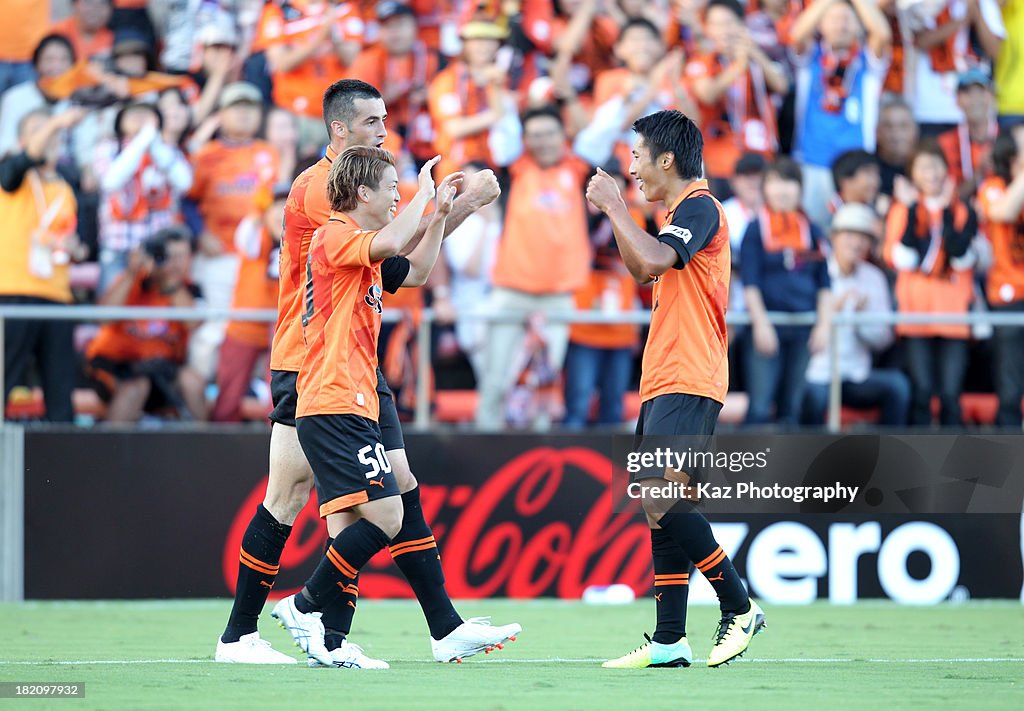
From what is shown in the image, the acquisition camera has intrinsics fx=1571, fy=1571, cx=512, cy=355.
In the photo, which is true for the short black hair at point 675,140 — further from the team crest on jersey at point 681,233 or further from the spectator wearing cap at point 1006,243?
the spectator wearing cap at point 1006,243

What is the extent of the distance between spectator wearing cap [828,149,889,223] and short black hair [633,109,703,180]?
17.5 ft

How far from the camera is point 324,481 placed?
6.63m

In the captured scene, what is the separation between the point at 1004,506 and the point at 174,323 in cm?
587

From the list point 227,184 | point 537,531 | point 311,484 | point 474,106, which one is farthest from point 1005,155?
point 311,484

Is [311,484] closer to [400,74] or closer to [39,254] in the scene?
[39,254]

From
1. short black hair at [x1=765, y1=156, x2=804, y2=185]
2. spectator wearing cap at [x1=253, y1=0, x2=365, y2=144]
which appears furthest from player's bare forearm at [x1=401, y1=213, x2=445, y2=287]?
spectator wearing cap at [x1=253, y1=0, x2=365, y2=144]

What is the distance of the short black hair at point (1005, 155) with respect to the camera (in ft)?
39.7

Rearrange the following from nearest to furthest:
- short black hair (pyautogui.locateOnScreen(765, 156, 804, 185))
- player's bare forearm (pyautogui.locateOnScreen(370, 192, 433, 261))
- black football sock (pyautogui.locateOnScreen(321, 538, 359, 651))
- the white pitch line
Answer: player's bare forearm (pyautogui.locateOnScreen(370, 192, 433, 261)) → black football sock (pyautogui.locateOnScreen(321, 538, 359, 651)) → the white pitch line → short black hair (pyautogui.locateOnScreen(765, 156, 804, 185))

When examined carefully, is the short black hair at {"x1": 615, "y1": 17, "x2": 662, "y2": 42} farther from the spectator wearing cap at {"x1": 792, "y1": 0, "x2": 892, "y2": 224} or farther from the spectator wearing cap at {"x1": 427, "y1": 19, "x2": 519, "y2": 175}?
the spectator wearing cap at {"x1": 792, "y1": 0, "x2": 892, "y2": 224}

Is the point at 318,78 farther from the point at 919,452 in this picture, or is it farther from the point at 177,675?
the point at 177,675

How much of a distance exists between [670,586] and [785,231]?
17.3ft

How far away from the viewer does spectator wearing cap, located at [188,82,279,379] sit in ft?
38.0

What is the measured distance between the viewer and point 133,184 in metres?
11.6

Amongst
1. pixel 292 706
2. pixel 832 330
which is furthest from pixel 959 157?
pixel 292 706
